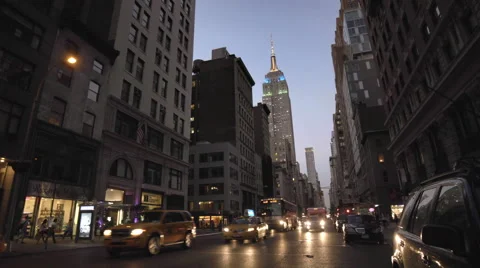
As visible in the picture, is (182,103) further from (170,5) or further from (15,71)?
(15,71)

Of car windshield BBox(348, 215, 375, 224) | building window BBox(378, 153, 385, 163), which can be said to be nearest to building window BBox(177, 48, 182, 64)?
car windshield BBox(348, 215, 375, 224)

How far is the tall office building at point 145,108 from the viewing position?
29031mm

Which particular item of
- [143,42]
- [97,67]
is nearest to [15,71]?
[97,67]

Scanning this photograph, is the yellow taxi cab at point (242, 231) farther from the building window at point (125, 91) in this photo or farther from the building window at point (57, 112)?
the building window at point (125, 91)

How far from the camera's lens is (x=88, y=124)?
26203mm

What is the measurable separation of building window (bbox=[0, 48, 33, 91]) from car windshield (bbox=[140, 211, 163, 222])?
15.6 metres

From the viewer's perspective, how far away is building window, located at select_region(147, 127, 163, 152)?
34312 mm

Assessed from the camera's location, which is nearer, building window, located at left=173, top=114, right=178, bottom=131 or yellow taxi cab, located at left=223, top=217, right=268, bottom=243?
yellow taxi cab, located at left=223, top=217, right=268, bottom=243

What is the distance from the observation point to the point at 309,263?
9.71 m

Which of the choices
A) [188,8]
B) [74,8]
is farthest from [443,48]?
[188,8]

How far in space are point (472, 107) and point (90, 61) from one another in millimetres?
32584

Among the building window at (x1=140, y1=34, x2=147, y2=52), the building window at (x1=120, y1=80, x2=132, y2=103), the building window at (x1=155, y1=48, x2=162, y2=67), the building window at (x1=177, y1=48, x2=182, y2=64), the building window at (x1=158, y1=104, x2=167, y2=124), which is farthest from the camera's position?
the building window at (x1=177, y1=48, x2=182, y2=64)

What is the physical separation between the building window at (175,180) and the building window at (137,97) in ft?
33.4

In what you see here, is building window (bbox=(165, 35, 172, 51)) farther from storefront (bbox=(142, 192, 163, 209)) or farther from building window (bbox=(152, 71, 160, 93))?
storefront (bbox=(142, 192, 163, 209))
